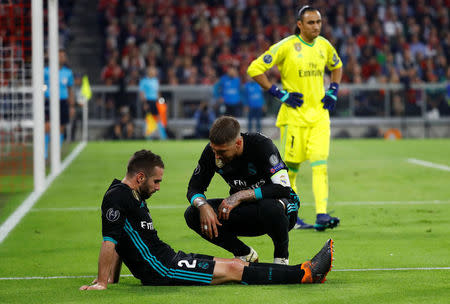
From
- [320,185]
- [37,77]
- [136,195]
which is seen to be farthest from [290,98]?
[37,77]

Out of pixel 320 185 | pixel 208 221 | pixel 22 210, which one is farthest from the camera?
pixel 22 210

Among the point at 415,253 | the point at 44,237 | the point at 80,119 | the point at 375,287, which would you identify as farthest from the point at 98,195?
the point at 80,119

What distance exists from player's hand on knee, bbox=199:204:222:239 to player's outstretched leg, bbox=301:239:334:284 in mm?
698

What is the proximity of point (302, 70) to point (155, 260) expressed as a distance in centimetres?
379

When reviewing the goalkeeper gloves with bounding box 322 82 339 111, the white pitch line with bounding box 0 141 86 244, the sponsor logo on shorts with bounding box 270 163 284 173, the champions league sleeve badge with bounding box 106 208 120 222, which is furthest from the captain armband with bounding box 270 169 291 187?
Answer: the white pitch line with bounding box 0 141 86 244

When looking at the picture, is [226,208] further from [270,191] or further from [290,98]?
[290,98]

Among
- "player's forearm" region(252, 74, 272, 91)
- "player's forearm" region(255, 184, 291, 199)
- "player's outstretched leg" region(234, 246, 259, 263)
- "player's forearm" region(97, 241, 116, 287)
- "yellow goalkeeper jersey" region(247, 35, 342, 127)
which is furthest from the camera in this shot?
"player's forearm" region(252, 74, 272, 91)

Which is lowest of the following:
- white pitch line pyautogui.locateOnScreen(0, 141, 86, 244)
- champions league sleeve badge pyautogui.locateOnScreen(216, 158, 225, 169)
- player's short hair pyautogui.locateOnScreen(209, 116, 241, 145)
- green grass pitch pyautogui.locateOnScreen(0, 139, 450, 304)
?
white pitch line pyautogui.locateOnScreen(0, 141, 86, 244)

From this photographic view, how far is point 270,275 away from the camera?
587 centimetres

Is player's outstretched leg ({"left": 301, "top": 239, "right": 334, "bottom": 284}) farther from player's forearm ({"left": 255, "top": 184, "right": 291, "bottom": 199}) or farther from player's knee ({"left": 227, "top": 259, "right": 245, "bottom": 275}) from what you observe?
player's forearm ({"left": 255, "top": 184, "right": 291, "bottom": 199})

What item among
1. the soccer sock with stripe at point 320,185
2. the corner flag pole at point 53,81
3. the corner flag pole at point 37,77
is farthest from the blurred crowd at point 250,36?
the soccer sock with stripe at point 320,185

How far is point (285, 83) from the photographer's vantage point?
30.1 feet

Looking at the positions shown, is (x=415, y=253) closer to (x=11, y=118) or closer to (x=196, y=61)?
(x=11, y=118)

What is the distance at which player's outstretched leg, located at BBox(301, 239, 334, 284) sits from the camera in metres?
5.88
